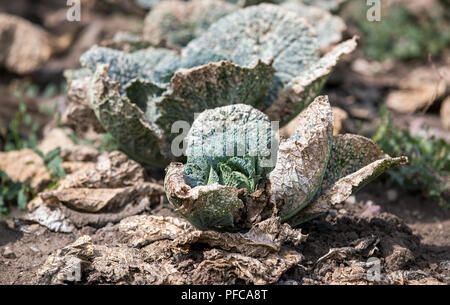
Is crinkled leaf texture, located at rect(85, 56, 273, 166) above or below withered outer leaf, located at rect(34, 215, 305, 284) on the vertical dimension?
above

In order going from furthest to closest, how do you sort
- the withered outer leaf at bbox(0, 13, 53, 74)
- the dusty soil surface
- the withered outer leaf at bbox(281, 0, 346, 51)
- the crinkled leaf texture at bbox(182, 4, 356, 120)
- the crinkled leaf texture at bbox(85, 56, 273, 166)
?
the withered outer leaf at bbox(0, 13, 53, 74), the withered outer leaf at bbox(281, 0, 346, 51), the crinkled leaf texture at bbox(182, 4, 356, 120), the crinkled leaf texture at bbox(85, 56, 273, 166), the dusty soil surface

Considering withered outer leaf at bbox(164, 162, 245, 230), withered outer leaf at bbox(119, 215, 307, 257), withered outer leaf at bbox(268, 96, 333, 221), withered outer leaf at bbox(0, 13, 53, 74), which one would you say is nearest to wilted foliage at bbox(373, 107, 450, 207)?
withered outer leaf at bbox(268, 96, 333, 221)

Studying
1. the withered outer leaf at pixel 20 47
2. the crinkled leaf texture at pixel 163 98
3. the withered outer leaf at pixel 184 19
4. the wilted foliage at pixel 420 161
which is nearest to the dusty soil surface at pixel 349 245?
the wilted foliage at pixel 420 161

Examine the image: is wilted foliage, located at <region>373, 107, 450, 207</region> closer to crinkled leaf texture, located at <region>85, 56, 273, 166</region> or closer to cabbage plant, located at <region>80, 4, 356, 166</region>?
cabbage plant, located at <region>80, 4, 356, 166</region>

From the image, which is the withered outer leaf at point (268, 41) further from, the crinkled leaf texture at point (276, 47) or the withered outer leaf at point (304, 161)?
the withered outer leaf at point (304, 161)
